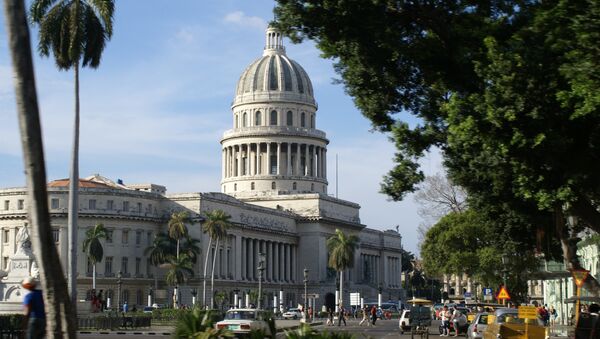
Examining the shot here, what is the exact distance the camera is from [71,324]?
15.4 m

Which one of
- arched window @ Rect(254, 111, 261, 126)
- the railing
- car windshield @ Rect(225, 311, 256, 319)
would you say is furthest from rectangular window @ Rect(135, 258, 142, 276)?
car windshield @ Rect(225, 311, 256, 319)

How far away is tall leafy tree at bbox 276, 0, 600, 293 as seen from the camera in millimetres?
21625

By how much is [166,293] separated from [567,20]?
10112 centimetres

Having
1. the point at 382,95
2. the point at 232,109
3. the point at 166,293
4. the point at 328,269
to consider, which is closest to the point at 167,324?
the point at 166,293

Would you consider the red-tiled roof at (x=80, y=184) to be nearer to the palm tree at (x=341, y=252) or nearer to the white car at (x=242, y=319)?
the palm tree at (x=341, y=252)

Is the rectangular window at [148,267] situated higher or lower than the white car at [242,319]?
higher

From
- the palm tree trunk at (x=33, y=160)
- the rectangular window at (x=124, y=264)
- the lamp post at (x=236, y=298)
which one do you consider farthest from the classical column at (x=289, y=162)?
the palm tree trunk at (x=33, y=160)

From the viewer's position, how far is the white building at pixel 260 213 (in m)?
117

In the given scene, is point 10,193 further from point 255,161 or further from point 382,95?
point 382,95

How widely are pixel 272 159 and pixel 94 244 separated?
58.1m

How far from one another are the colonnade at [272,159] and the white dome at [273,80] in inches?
286

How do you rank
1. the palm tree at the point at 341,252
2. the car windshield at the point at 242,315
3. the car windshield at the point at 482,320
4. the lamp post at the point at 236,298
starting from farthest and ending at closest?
the palm tree at the point at 341,252 → the lamp post at the point at 236,298 → the car windshield at the point at 242,315 → the car windshield at the point at 482,320

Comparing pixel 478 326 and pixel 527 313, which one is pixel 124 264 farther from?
pixel 527 313

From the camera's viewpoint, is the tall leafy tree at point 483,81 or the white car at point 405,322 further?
the white car at point 405,322
